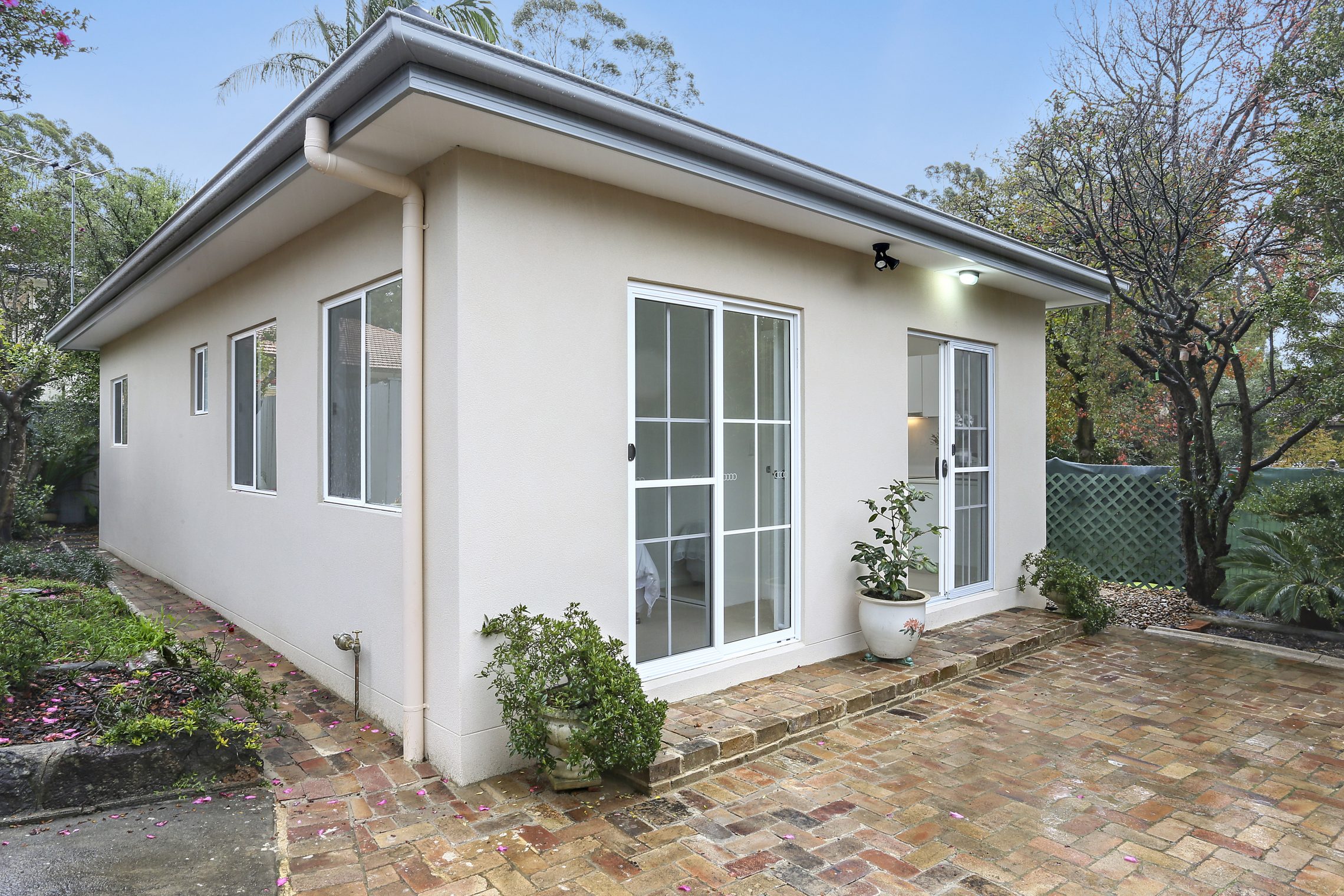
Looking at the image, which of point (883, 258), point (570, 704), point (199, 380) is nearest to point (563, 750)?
point (570, 704)

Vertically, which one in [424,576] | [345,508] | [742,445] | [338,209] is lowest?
[424,576]

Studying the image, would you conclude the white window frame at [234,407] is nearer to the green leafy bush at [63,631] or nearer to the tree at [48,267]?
the green leafy bush at [63,631]

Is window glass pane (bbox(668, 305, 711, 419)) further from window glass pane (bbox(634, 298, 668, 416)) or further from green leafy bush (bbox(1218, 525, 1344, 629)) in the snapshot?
green leafy bush (bbox(1218, 525, 1344, 629))

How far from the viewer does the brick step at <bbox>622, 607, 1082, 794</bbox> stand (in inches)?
135

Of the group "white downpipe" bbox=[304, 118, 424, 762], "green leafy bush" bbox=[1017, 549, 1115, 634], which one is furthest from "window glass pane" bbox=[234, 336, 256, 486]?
"green leafy bush" bbox=[1017, 549, 1115, 634]

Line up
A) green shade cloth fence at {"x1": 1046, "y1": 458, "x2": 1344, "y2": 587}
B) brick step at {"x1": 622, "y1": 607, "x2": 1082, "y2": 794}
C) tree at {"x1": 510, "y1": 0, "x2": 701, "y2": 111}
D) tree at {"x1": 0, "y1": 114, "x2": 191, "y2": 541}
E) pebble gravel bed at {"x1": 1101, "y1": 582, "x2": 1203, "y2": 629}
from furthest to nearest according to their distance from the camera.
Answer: tree at {"x1": 510, "y1": 0, "x2": 701, "y2": 111}
tree at {"x1": 0, "y1": 114, "x2": 191, "y2": 541}
green shade cloth fence at {"x1": 1046, "y1": 458, "x2": 1344, "y2": 587}
pebble gravel bed at {"x1": 1101, "y1": 582, "x2": 1203, "y2": 629}
brick step at {"x1": 622, "y1": 607, "x2": 1082, "y2": 794}

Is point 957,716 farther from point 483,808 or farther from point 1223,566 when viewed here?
point 1223,566

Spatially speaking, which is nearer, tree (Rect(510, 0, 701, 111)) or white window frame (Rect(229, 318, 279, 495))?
white window frame (Rect(229, 318, 279, 495))

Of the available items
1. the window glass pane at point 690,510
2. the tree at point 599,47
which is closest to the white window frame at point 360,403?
the window glass pane at point 690,510

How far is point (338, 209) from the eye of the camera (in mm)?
4215

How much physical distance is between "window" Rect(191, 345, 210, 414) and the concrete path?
4.37 meters

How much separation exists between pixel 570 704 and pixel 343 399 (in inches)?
88.3

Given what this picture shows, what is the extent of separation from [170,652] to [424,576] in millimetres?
1245

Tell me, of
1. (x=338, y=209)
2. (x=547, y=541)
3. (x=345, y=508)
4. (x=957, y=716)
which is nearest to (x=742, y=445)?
(x=547, y=541)
